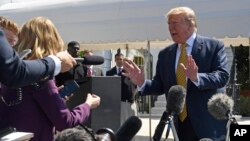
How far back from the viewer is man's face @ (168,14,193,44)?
376 centimetres

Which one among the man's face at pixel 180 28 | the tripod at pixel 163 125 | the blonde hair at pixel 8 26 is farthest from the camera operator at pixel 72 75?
the man's face at pixel 180 28

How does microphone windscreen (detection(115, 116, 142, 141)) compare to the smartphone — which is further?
the smartphone

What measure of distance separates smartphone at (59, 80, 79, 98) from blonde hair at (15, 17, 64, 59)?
0.73ft

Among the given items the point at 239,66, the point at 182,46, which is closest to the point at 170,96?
the point at 182,46

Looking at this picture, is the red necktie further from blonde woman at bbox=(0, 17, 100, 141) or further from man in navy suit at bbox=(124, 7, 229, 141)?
blonde woman at bbox=(0, 17, 100, 141)

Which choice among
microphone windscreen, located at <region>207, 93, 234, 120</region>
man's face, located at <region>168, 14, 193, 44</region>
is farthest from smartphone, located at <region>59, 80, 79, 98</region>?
man's face, located at <region>168, 14, 193, 44</region>

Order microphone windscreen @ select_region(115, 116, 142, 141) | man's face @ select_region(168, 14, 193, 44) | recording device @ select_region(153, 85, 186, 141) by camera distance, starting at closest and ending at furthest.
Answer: microphone windscreen @ select_region(115, 116, 142, 141) → recording device @ select_region(153, 85, 186, 141) → man's face @ select_region(168, 14, 193, 44)

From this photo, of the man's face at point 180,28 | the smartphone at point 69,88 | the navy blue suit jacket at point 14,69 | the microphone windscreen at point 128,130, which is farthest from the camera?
the man's face at point 180,28

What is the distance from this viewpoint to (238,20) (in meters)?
7.32

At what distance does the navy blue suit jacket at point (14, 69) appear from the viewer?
5.86ft

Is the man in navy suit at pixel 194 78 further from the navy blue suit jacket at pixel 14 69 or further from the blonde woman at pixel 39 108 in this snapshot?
the navy blue suit jacket at pixel 14 69

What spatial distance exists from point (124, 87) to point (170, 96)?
6.72 meters

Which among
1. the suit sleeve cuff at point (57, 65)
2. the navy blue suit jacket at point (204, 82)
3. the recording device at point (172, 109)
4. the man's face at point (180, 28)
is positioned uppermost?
the suit sleeve cuff at point (57, 65)

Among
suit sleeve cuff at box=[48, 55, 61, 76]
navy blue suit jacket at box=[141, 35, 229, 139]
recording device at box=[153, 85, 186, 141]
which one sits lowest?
navy blue suit jacket at box=[141, 35, 229, 139]
